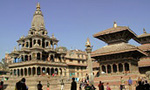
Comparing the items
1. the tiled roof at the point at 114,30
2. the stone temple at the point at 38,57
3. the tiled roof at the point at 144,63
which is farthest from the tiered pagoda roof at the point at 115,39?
the stone temple at the point at 38,57

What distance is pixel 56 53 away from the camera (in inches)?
2376

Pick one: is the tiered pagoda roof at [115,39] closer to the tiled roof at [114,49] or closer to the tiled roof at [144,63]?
the tiled roof at [114,49]

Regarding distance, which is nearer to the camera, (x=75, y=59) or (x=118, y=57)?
(x=118, y=57)

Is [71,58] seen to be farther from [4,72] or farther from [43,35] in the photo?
[4,72]

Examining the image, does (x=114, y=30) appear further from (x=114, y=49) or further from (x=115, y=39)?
(x=114, y=49)

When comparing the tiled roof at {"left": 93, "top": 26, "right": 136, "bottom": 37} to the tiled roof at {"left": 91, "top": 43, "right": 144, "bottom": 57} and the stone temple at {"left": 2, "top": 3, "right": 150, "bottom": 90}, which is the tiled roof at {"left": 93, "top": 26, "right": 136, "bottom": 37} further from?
the tiled roof at {"left": 91, "top": 43, "right": 144, "bottom": 57}

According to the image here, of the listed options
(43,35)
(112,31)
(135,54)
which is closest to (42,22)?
(43,35)

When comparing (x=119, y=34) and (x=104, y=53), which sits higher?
(x=119, y=34)

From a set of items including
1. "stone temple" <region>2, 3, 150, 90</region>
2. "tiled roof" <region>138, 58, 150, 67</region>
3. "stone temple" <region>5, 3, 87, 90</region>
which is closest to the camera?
"stone temple" <region>2, 3, 150, 90</region>

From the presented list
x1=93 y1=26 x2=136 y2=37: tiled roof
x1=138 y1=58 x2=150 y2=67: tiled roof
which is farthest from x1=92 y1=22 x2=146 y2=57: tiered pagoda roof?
x1=138 y1=58 x2=150 y2=67: tiled roof

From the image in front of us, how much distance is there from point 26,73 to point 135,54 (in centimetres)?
3322

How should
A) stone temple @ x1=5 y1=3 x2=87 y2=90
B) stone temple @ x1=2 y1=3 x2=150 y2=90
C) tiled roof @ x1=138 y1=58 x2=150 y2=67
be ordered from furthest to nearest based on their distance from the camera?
stone temple @ x1=5 y1=3 x2=87 y2=90 < tiled roof @ x1=138 y1=58 x2=150 y2=67 < stone temple @ x1=2 y1=3 x2=150 y2=90

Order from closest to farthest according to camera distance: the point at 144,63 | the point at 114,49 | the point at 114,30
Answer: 1. the point at 114,49
2. the point at 114,30
3. the point at 144,63

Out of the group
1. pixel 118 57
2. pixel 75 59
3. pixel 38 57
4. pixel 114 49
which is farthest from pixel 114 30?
pixel 75 59
